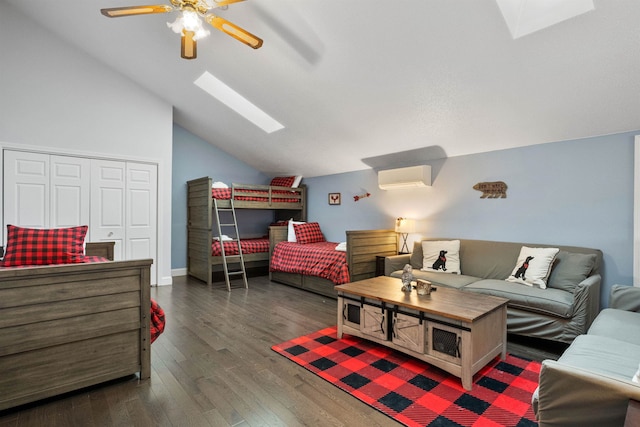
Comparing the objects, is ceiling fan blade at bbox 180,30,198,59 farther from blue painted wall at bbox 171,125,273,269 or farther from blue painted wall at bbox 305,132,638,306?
blue painted wall at bbox 171,125,273,269

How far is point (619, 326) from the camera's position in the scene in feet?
6.95

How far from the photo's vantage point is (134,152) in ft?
16.2

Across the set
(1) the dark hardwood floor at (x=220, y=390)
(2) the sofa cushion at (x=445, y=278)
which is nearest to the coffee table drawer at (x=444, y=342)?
(1) the dark hardwood floor at (x=220, y=390)

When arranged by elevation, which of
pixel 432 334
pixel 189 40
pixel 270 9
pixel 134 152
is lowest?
pixel 432 334

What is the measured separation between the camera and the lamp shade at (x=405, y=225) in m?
4.58

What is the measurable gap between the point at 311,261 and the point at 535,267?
2.71 meters

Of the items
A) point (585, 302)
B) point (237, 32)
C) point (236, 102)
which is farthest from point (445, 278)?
point (236, 102)

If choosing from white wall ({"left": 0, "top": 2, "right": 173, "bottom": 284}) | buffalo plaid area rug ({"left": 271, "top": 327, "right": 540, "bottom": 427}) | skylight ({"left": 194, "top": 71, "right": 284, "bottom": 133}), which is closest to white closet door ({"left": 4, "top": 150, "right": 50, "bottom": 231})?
white wall ({"left": 0, "top": 2, "right": 173, "bottom": 284})

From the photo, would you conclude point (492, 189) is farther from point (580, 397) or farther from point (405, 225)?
point (580, 397)

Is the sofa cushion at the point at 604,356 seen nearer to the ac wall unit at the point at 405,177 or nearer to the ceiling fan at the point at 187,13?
the ac wall unit at the point at 405,177

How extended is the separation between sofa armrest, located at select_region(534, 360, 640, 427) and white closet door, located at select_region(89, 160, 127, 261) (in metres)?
5.24

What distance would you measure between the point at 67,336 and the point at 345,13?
3.03 m

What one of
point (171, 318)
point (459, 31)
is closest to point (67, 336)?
point (171, 318)

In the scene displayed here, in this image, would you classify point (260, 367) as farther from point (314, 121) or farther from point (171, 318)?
point (314, 121)
